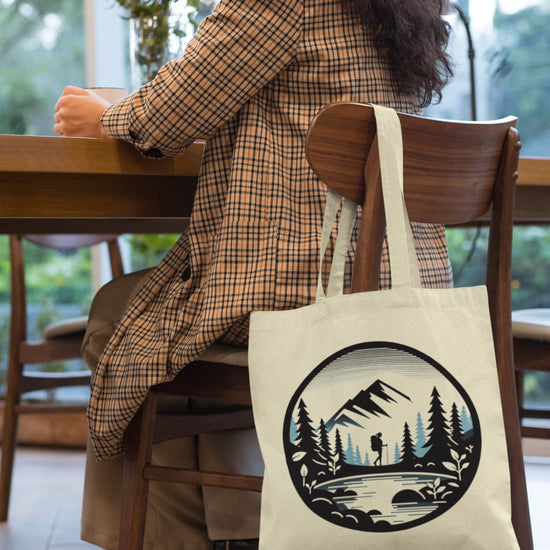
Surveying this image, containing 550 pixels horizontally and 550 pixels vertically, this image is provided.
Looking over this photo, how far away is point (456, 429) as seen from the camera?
2.47ft

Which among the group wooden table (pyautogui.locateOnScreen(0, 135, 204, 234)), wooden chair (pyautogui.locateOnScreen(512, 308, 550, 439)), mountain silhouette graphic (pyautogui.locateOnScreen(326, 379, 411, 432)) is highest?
wooden table (pyautogui.locateOnScreen(0, 135, 204, 234))

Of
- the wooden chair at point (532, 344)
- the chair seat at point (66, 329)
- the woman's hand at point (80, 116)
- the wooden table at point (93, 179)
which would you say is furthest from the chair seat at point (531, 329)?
the chair seat at point (66, 329)

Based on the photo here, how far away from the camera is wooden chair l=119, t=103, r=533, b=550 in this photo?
0.80m

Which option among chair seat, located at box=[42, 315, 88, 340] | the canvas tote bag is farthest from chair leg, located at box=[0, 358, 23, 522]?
the canvas tote bag

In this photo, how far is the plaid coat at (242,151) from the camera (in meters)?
0.92

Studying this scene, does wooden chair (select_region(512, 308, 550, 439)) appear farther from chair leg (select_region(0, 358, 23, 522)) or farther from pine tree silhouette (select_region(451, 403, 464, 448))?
chair leg (select_region(0, 358, 23, 522))

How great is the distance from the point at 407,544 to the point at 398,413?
130 millimetres

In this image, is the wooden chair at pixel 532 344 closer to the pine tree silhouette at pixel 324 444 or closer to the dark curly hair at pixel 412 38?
the dark curly hair at pixel 412 38

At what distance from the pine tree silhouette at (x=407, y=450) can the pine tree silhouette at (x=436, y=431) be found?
0.04 feet

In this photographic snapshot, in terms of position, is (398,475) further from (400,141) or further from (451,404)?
(400,141)

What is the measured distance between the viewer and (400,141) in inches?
30.7

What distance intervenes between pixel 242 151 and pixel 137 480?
446mm

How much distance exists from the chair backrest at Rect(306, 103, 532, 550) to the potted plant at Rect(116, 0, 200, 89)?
0.75m

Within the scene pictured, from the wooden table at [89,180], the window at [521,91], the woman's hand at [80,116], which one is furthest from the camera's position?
the window at [521,91]
